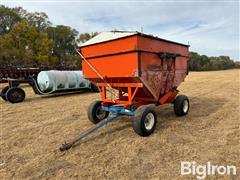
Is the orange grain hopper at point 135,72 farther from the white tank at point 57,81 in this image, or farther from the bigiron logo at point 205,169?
the white tank at point 57,81

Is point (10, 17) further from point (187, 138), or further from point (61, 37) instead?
point (187, 138)

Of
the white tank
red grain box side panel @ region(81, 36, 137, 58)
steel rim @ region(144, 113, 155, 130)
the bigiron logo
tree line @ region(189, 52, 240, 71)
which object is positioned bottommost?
the bigiron logo

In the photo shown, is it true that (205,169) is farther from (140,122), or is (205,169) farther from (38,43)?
(38,43)

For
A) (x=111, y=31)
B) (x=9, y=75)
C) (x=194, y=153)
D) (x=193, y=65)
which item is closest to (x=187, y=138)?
(x=194, y=153)

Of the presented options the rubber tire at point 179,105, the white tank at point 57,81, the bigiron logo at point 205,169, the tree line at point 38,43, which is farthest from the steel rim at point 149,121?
the tree line at point 38,43

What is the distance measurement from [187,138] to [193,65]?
56.3 metres

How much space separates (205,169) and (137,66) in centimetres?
246

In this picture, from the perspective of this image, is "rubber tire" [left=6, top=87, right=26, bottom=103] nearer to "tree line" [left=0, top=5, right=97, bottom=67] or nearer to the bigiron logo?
the bigiron logo

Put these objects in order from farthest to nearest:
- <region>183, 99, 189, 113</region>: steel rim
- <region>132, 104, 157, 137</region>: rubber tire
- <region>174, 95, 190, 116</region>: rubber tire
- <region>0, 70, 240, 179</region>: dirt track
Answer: <region>183, 99, 189, 113</region>: steel rim
<region>174, 95, 190, 116</region>: rubber tire
<region>132, 104, 157, 137</region>: rubber tire
<region>0, 70, 240, 179</region>: dirt track

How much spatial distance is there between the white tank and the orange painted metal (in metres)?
5.71

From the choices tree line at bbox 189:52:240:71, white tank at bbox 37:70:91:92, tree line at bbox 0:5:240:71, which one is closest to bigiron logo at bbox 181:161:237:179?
white tank at bbox 37:70:91:92

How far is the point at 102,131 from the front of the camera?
5105 mm

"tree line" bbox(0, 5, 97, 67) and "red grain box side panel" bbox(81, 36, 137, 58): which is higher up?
"tree line" bbox(0, 5, 97, 67)

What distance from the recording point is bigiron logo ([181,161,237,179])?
310 centimetres
